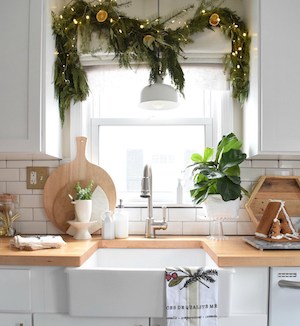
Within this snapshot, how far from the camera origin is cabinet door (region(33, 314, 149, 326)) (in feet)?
4.92

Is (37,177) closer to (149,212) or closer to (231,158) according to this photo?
(149,212)

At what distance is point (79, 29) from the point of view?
81.5 inches

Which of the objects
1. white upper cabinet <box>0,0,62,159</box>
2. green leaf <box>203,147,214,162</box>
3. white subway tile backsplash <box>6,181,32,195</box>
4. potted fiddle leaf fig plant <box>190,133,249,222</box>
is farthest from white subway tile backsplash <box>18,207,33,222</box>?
green leaf <box>203,147,214,162</box>

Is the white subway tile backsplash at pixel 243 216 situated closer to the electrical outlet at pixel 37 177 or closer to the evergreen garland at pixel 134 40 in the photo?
the evergreen garland at pixel 134 40

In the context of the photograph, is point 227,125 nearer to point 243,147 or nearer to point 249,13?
point 243,147

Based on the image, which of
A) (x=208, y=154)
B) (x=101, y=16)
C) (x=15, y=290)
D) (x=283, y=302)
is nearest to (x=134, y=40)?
(x=101, y=16)

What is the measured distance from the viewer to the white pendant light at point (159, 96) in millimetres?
1965

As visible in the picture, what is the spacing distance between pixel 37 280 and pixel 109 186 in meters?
0.74

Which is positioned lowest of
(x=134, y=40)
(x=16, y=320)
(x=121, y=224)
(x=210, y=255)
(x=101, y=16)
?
(x=16, y=320)

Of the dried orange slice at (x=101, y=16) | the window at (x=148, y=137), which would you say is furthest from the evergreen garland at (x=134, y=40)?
the window at (x=148, y=137)

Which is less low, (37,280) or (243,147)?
(243,147)

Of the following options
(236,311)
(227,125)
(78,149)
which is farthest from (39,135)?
(236,311)

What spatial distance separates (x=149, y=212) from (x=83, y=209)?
1.27 ft

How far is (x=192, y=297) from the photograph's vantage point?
146 centimetres
